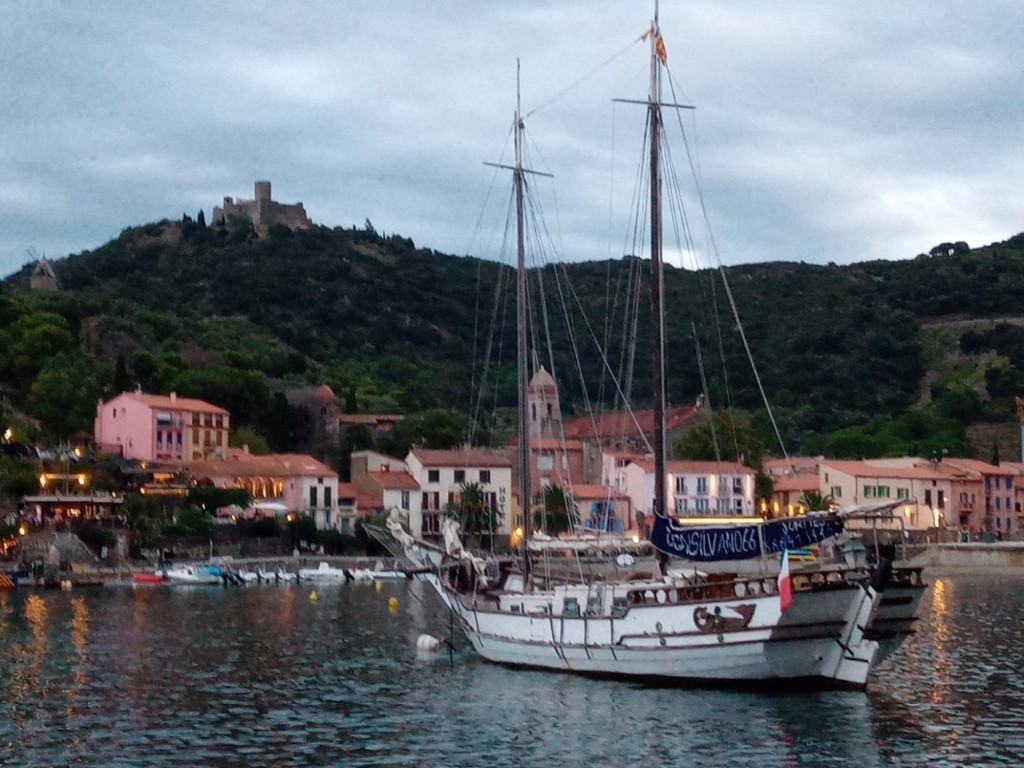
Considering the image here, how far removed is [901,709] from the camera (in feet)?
119

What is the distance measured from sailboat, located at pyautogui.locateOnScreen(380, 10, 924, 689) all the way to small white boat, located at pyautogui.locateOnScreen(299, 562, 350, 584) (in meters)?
50.1

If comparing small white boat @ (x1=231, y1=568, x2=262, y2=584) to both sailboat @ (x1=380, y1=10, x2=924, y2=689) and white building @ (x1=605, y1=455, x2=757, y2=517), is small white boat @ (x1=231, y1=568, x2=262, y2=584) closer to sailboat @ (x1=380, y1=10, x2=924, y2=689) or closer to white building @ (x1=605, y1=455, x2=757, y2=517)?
white building @ (x1=605, y1=455, x2=757, y2=517)

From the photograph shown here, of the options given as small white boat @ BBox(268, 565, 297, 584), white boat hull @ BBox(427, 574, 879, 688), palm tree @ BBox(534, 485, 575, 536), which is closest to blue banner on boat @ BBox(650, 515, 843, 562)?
white boat hull @ BBox(427, 574, 879, 688)

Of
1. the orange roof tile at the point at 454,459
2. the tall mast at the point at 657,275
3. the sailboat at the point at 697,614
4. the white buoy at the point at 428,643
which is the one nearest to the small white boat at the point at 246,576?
the orange roof tile at the point at 454,459

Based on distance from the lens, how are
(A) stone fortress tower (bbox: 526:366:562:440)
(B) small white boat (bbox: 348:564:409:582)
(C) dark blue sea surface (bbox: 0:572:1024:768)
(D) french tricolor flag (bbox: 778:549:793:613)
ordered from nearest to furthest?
(C) dark blue sea surface (bbox: 0:572:1024:768) → (D) french tricolor flag (bbox: 778:549:793:613) → (B) small white boat (bbox: 348:564:409:582) → (A) stone fortress tower (bbox: 526:366:562:440)

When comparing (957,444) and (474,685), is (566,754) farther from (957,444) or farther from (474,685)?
(957,444)

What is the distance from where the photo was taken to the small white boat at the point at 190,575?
8950 centimetres

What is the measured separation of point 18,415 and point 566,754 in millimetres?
90742

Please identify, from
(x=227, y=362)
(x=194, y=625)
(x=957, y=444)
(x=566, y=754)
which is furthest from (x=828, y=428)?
(x=566, y=754)

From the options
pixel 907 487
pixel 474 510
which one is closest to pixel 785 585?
pixel 474 510

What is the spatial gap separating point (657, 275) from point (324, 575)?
183ft

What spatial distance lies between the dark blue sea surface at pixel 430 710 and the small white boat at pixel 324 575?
35.9m

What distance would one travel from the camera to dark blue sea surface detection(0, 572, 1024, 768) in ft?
102

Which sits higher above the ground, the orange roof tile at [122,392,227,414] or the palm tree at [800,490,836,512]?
the orange roof tile at [122,392,227,414]
